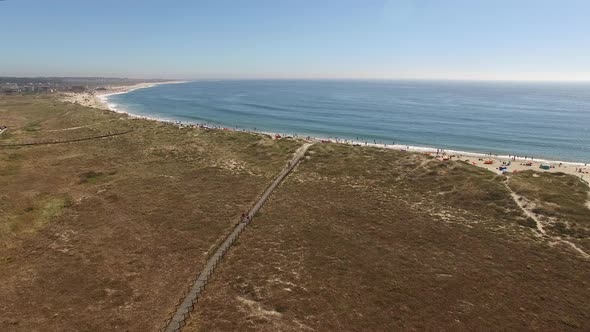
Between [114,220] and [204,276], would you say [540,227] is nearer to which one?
[204,276]

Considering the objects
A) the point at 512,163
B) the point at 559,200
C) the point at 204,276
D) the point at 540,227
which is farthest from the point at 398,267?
the point at 512,163

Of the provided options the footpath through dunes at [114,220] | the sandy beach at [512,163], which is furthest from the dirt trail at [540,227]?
the footpath through dunes at [114,220]

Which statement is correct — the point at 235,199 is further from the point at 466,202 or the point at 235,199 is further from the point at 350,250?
the point at 466,202

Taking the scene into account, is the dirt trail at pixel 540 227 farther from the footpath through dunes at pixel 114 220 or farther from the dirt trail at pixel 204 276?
the footpath through dunes at pixel 114 220

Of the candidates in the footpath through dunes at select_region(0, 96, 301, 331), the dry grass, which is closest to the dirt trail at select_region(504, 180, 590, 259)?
the dry grass

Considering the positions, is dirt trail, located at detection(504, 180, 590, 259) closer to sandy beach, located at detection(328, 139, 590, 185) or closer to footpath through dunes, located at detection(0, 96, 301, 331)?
sandy beach, located at detection(328, 139, 590, 185)

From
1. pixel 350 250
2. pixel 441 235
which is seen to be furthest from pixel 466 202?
pixel 350 250

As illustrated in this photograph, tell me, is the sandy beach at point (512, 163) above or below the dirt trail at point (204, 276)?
above

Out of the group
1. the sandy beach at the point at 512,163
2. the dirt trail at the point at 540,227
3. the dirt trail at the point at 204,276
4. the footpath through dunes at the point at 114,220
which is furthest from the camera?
the sandy beach at the point at 512,163
